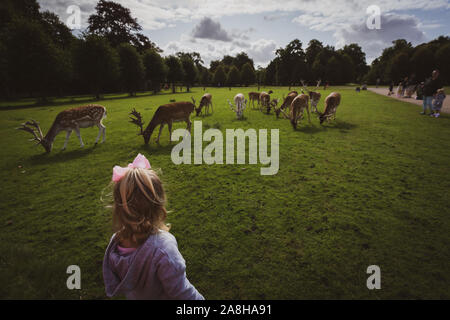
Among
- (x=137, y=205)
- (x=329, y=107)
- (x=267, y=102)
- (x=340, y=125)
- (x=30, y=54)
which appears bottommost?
(x=137, y=205)

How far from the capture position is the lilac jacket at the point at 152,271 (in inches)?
63.1

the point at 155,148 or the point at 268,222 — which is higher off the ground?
the point at 155,148

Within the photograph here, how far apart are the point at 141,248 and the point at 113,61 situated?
147 ft

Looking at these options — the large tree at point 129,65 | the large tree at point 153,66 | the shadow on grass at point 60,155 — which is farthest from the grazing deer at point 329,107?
the large tree at point 153,66

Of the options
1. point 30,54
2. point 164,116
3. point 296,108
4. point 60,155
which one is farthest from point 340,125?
point 30,54

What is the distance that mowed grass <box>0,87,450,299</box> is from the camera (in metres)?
3.28

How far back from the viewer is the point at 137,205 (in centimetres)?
166

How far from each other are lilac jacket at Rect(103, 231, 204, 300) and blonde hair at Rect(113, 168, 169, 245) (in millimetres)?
103

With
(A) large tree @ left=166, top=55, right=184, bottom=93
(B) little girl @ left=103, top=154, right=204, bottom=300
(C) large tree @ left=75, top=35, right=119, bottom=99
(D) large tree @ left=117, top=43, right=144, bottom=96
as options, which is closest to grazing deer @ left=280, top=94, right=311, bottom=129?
(B) little girl @ left=103, top=154, right=204, bottom=300

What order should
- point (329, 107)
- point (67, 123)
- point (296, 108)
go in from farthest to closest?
1. point (329, 107)
2. point (296, 108)
3. point (67, 123)

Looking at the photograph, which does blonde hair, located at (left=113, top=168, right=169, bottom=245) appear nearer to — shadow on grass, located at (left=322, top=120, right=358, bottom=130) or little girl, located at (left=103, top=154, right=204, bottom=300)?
little girl, located at (left=103, top=154, right=204, bottom=300)

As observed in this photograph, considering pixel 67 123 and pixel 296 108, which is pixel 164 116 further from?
pixel 296 108

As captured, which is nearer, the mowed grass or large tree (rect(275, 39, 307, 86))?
the mowed grass
